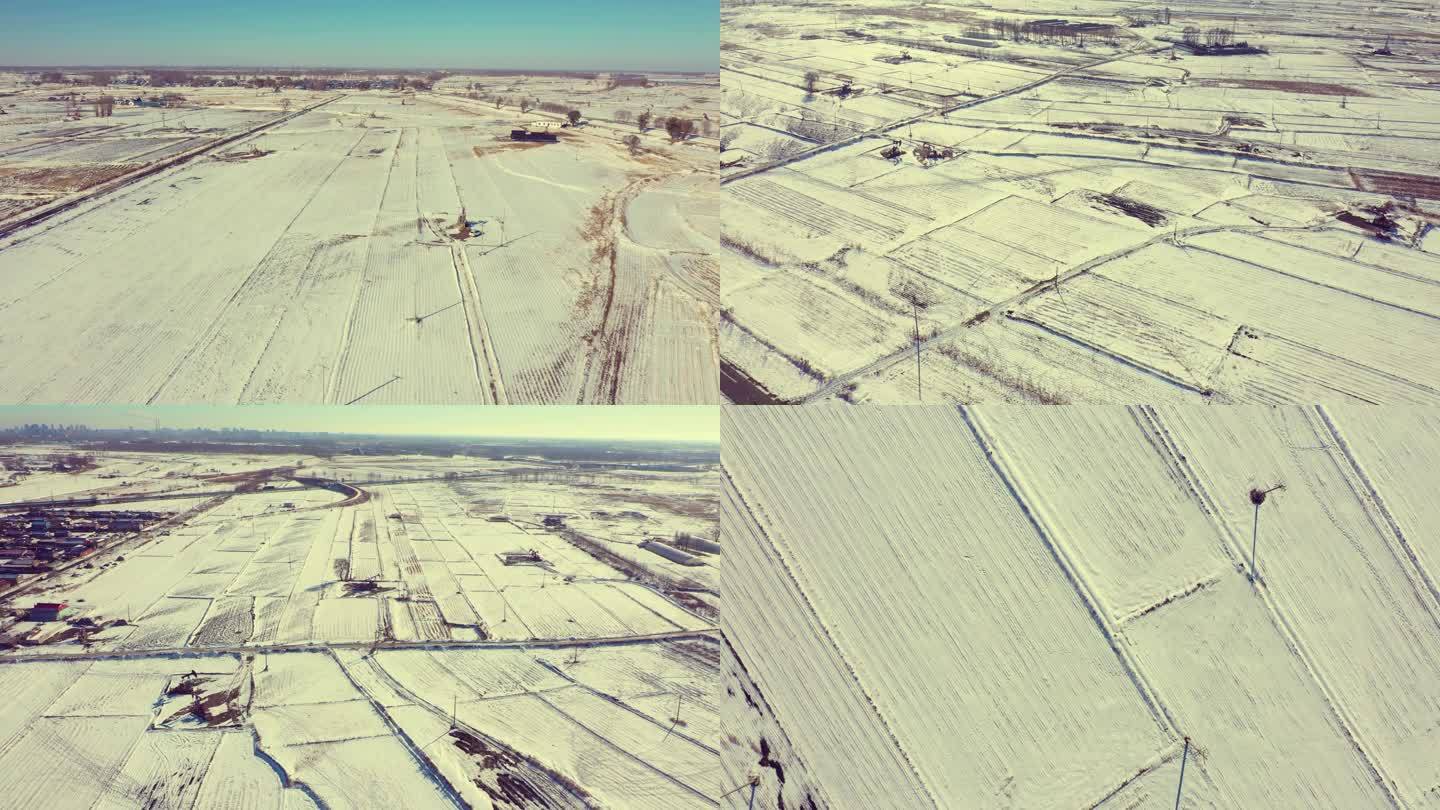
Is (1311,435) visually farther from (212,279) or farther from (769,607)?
(212,279)

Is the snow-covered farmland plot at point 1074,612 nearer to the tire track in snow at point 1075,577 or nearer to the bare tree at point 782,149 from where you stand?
the tire track in snow at point 1075,577

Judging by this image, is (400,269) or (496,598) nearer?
(496,598)

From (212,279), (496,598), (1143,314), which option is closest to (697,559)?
(496,598)

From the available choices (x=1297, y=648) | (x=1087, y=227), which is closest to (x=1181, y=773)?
(x=1297, y=648)

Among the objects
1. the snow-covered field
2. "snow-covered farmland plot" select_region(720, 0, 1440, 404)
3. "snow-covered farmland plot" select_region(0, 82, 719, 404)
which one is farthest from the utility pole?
the snow-covered field

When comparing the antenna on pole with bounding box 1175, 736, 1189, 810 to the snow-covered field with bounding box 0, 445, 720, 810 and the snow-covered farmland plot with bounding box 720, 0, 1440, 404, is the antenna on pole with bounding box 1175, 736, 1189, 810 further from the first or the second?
the snow-covered field with bounding box 0, 445, 720, 810

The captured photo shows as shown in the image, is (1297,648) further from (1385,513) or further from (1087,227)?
(1087,227)

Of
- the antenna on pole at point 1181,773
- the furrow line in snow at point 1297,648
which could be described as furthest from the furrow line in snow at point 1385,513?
the antenna on pole at point 1181,773

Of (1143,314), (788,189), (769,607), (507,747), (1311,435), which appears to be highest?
(788,189)
